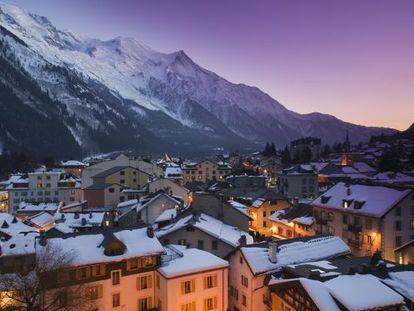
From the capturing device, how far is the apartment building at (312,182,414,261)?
55031mm

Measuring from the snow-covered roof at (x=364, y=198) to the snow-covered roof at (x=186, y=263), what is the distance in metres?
28.9

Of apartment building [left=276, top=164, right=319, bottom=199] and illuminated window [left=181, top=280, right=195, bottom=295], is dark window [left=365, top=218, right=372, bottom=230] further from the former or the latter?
apartment building [left=276, top=164, right=319, bottom=199]

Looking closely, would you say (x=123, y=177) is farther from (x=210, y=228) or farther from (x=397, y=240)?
(x=397, y=240)

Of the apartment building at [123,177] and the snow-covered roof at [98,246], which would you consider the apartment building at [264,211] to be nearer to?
the snow-covered roof at [98,246]

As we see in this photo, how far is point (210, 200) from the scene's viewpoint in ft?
198

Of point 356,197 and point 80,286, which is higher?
point 356,197

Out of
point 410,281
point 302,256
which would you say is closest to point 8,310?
point 302,256

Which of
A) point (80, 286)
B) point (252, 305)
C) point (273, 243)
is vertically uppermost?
point (273, 243)

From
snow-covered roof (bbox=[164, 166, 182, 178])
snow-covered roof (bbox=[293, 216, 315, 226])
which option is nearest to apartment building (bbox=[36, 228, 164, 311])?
snow-covered roof (bbox=[293, 216, 315, 226])

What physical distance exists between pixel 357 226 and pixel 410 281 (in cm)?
2758

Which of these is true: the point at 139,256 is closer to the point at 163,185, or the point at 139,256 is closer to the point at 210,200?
the point at 210,200

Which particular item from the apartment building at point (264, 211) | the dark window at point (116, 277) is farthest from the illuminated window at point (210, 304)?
the apartment building at point (264, 211)

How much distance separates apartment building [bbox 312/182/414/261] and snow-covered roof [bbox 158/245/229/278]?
92.2 ft

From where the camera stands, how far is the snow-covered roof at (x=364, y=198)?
5563cm
